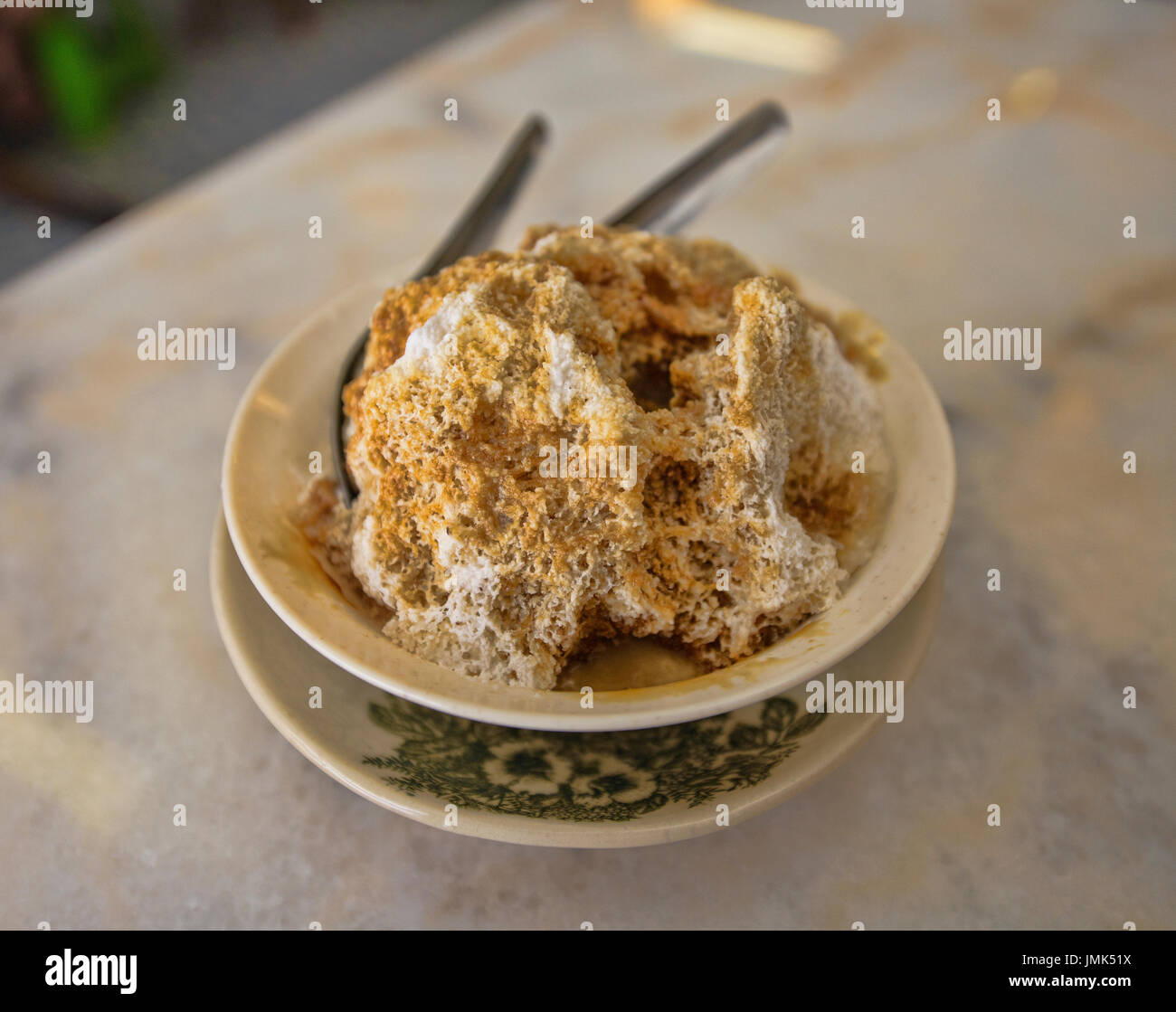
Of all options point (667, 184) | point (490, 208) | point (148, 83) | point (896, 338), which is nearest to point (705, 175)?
point (667, 184)

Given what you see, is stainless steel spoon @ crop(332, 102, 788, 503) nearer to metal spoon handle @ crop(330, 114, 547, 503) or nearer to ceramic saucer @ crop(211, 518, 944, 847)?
metal spoon handle @ crop(330, 114, 547, 503)

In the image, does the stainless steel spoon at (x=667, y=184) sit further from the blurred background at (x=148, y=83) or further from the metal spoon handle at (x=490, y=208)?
the blurred background at (x=148, y=83)

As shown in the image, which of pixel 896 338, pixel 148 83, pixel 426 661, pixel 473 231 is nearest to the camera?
pixel 426 661

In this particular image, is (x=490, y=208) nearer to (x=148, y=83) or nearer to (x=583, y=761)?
(x=583, y=761)

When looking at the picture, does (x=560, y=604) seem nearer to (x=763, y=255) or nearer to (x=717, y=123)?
(x=763, y=255)

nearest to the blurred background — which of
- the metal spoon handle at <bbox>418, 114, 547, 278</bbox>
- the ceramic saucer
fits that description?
the metal spoon handle at <bbox>418, 114, 547, 278</bbox>
